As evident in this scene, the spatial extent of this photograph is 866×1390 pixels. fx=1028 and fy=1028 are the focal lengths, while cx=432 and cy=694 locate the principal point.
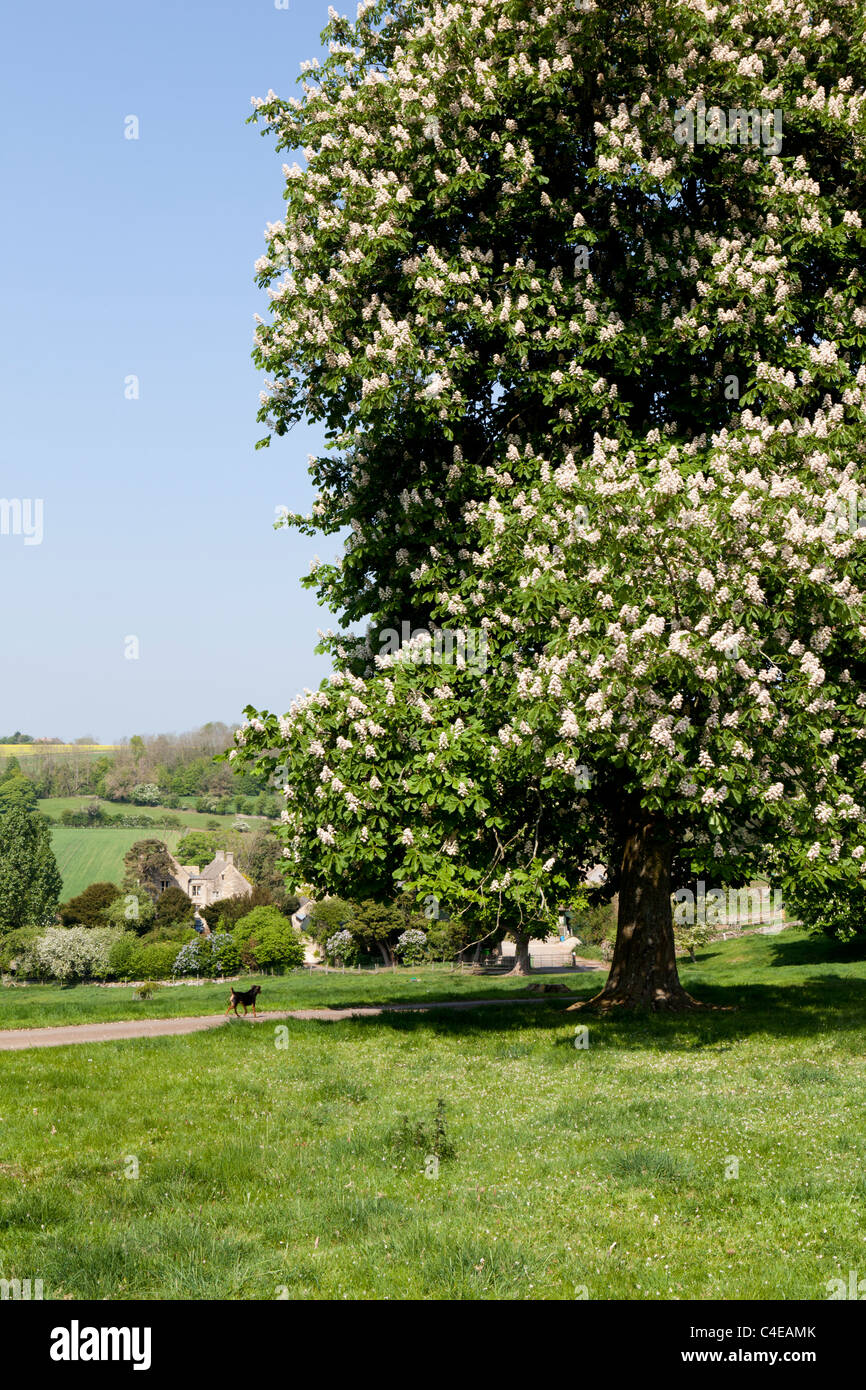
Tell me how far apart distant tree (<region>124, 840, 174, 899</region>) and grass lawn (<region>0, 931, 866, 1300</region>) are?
12341 centimetres

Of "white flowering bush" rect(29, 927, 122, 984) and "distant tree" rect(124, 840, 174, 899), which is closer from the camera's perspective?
"white flowering bush" rect(29, 927, 122, 984)

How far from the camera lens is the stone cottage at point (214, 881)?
14175 centimetres

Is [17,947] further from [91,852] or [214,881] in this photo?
[91,852]

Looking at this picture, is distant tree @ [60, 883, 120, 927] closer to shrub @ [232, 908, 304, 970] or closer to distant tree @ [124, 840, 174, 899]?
distant tree @ [124, 840, 174, 899]

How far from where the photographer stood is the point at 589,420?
21.6 m

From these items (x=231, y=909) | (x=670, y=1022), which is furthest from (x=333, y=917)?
(x=670, y=1022)

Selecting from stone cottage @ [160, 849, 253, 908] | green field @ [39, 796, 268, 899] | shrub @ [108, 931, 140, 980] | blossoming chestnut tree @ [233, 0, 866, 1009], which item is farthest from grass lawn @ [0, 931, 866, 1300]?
green field @ [39, 796, 268, 899]

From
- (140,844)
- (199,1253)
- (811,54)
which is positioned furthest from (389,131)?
(140,844)

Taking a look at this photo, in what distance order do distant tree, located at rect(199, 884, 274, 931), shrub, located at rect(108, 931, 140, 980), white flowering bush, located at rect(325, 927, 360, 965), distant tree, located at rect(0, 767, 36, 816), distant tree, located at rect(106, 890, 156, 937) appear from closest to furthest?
shrub, located at rect(108, 931, 140, 980) < white flowering bush, located at rect(325, 927, 360, 965) < distant tree, located at rect(106, 890, 156, 937) < distant tree, located at rect(199, 884, 274, 931) < distant tree, located at rect(0, 767, 36, 816)

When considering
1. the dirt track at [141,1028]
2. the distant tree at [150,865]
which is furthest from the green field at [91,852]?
the dirt track at [141,1028]

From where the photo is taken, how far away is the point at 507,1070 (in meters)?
16.3

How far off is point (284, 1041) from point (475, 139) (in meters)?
17.4

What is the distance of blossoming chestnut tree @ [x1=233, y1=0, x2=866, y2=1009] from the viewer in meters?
16.0
